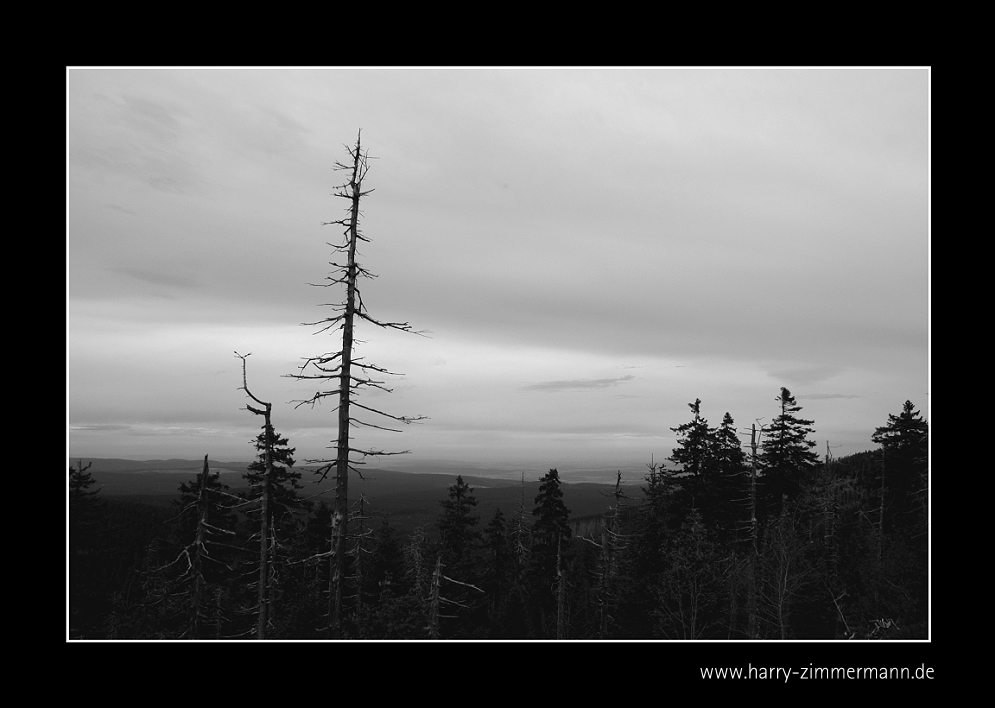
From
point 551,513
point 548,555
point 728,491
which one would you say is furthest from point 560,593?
point 728,491

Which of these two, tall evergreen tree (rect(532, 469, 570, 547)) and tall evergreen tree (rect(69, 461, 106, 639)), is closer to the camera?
tall evergreen tree (rect(69, 461, 106, 639))

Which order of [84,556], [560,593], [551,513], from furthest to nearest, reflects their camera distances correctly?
[551,513] < [560,593] < [84,556]

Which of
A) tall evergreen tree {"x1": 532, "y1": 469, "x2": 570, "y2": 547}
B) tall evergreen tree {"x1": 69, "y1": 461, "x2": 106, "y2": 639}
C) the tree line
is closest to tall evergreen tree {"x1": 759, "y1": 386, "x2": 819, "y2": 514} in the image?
the tree line

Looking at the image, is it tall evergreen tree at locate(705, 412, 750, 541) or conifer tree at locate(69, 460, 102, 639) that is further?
tall evergreen tree at locate(705, 412, 750, 541)

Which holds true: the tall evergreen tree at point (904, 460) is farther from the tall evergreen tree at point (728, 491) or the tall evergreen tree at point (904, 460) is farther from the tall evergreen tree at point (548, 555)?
the tall evergreen tree at point (548, 555)

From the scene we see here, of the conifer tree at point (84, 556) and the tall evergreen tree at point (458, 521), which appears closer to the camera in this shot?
the conifer tree at point (84, 556)

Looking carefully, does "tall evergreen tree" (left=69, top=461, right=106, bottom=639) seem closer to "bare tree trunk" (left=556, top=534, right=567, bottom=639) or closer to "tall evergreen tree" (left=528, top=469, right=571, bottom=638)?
"tall evergreen tree" (left=528, top=469, right=571, bottom=638)

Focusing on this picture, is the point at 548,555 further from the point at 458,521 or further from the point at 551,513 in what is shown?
the point at 458,521

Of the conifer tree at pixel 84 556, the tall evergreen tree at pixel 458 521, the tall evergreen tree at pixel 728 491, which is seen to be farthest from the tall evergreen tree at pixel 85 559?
the tall evergreen tree at pixel 728 491

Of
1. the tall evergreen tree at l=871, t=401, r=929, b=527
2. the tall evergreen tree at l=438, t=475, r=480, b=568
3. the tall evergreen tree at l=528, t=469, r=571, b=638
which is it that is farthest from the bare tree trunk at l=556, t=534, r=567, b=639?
the tall evergreen tree at l=871, t=401, r=929, b=527

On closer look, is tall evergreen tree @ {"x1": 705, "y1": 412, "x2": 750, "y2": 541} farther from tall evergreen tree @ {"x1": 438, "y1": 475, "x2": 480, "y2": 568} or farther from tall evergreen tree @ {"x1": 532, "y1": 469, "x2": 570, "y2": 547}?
tall evergreen tree @ {"x1": 438, "y1": 475, "x2": 480, "y2": 568}

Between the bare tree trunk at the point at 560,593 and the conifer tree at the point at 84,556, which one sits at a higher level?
the conifer tree at the point at 84,556

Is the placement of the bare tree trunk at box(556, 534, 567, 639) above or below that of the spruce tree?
below
